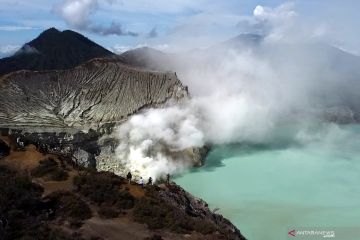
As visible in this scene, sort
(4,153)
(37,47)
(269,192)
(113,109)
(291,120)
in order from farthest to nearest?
(37,47), (291,120), (113,109), (269,192), (4,153)

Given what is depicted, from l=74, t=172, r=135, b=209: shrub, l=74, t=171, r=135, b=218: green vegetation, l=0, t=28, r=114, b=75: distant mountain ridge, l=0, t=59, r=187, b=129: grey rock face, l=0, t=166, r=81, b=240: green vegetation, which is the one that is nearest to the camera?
l=0, t=166, r=81, b=240: green vegetation

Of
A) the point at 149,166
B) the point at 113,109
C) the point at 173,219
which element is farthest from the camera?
the point at 113,109

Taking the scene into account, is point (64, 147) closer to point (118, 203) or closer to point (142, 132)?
point (142, 132)

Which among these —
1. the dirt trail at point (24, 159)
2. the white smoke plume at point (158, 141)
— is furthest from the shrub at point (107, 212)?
the white smoke plume at point (158, 141)

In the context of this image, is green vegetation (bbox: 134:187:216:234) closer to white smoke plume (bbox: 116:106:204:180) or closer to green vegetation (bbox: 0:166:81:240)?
green vegetation (bbox: 0:166:81:240)

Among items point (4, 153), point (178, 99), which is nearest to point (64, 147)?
point (178, 99)

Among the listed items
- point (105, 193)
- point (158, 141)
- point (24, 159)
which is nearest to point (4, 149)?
point (24, 159)

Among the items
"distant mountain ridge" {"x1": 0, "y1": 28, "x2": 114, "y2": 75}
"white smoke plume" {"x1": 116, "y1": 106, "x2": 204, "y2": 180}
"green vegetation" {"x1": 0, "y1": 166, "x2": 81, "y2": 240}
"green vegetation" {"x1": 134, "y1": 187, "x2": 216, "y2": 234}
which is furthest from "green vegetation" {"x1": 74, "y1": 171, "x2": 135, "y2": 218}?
"distant mountain ridge" {"x1": 0, "y1": 28, "x2": 114, "y2": 75}
